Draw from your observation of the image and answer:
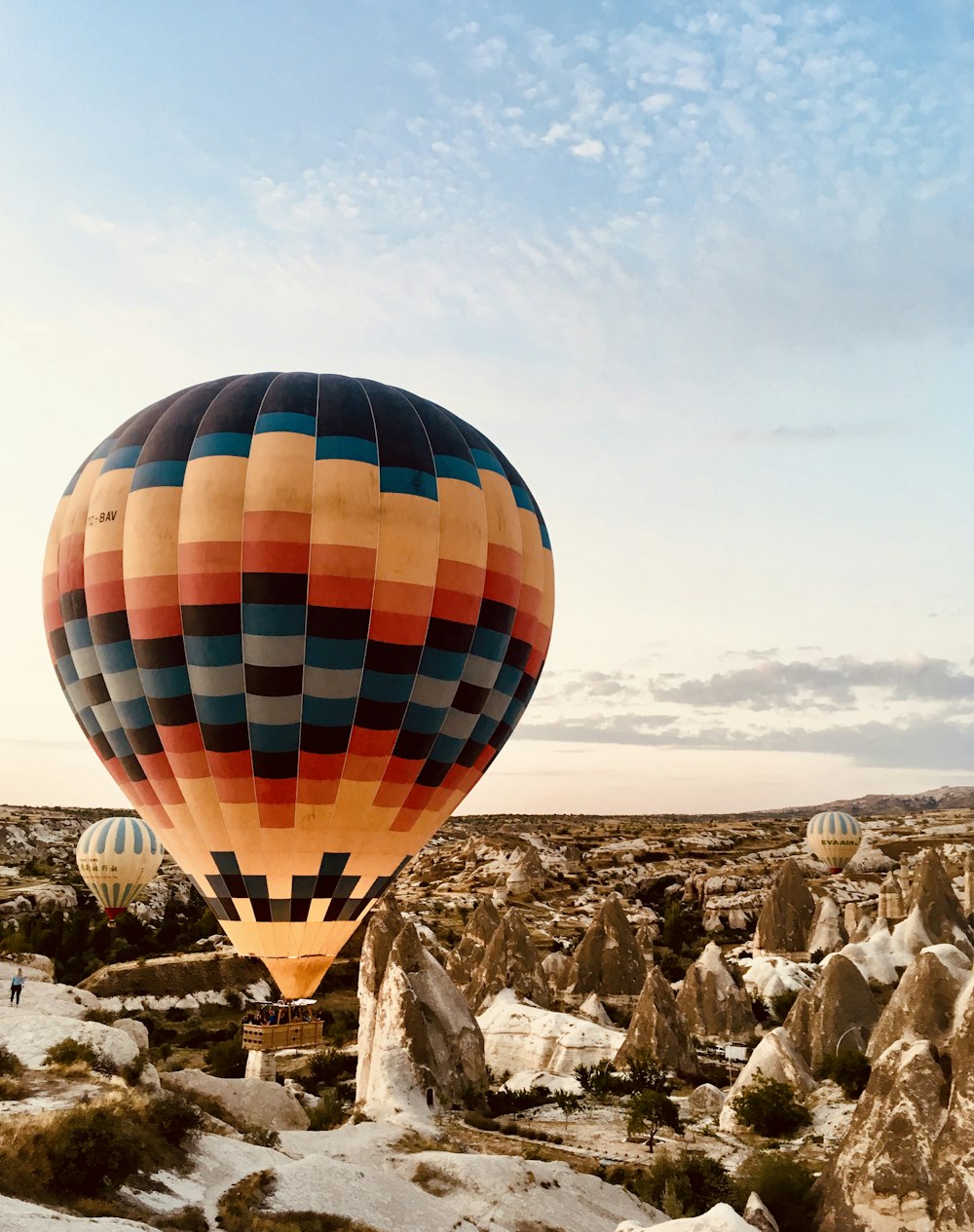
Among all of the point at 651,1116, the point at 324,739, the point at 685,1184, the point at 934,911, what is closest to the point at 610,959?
the point at 934,911

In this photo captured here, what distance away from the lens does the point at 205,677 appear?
18094mm

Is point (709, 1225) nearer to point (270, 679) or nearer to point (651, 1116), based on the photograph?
point (270, 679)

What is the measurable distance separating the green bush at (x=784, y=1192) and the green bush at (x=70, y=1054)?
486 inches

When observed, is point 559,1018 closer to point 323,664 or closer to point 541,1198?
point 541,1198

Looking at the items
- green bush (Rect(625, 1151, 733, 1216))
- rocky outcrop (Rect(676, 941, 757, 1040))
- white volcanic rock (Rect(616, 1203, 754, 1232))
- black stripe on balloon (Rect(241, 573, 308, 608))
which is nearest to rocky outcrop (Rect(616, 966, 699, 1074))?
rocky outcrop (Rect(676, 941, 757, 1040))

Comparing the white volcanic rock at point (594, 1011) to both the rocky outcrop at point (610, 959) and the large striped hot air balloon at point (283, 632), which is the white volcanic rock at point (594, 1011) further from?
the large striped hot air balloon at point (283, 632)

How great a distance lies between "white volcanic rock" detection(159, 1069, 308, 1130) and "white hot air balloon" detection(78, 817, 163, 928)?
24.0m

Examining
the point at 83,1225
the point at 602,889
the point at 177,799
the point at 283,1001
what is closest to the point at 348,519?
the point at 177,799

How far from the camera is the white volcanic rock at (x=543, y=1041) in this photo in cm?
3422

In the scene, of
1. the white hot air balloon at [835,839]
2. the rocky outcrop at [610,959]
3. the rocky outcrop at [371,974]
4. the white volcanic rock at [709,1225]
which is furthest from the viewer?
the white hot air balloon at [835,839]

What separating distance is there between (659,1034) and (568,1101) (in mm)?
4943

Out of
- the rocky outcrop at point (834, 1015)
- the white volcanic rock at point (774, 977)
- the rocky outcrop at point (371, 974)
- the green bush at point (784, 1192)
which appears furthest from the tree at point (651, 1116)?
the white volcanic rock at point (774, 977)

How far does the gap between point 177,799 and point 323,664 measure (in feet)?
12.6

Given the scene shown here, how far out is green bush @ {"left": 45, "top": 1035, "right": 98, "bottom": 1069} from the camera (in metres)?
19.6
